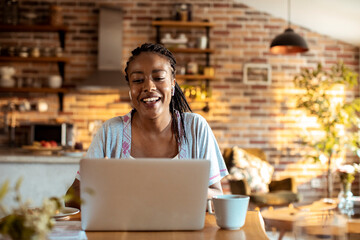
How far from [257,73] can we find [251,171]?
1.32m

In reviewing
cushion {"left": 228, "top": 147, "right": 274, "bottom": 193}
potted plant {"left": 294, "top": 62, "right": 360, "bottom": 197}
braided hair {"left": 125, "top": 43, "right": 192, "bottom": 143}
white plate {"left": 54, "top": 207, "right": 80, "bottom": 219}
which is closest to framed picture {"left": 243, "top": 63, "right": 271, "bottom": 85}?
potted plant {"left": 294, "top": 62, "right": 360, "bottom": 197}

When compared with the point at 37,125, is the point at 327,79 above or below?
above

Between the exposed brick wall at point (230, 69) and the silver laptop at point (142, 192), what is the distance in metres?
3.94

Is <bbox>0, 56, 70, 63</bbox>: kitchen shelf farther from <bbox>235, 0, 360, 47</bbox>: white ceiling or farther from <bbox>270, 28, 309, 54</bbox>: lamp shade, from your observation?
<bbox>270, 28, 309, 54</bbox>: lamp shade

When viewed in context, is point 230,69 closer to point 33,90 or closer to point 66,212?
point 33,90

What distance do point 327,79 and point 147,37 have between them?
2.18m

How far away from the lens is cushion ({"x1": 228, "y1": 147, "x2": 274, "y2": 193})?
4.42m

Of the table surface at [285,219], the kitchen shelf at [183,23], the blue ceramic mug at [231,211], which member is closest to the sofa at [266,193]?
the table surface at [285,219]

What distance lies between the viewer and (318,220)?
12.8 feet

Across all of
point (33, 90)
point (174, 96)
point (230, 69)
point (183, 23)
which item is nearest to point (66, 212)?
point (174, 96)

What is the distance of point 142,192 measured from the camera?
111 centimetres

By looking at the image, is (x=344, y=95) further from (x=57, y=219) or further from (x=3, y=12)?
(x=57, y=219)

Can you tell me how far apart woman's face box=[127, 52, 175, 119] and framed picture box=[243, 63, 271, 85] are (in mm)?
3489

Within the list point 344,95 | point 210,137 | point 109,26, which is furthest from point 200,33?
point 210,137
